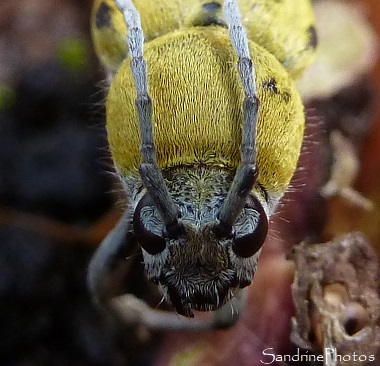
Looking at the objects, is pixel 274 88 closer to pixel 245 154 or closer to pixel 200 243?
pixel 245 154

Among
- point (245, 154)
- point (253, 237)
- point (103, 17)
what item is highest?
point (103, 17)

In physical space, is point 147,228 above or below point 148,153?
below

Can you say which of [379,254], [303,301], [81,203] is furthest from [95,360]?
[379,254]

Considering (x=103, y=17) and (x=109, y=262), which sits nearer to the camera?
→ (x=103, y=17)

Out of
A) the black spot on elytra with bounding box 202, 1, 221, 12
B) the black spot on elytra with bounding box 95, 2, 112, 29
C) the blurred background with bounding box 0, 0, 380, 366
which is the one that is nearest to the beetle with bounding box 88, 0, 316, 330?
the black spot on elytra with bounding box 202, 1, 221, 12

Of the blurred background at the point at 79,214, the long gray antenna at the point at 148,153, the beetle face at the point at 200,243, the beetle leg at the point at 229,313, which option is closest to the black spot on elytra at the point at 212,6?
the long gray antenna at the point at 148,153

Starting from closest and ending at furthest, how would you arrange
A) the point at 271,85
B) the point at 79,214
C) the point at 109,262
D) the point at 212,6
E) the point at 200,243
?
1. the point at 200,243
2. the point at 271,85
3. the point at 212,6
4. the point at 109,262
5. the point at 79,214


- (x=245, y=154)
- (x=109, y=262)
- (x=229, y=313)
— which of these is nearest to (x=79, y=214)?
(x=109, y=262)
